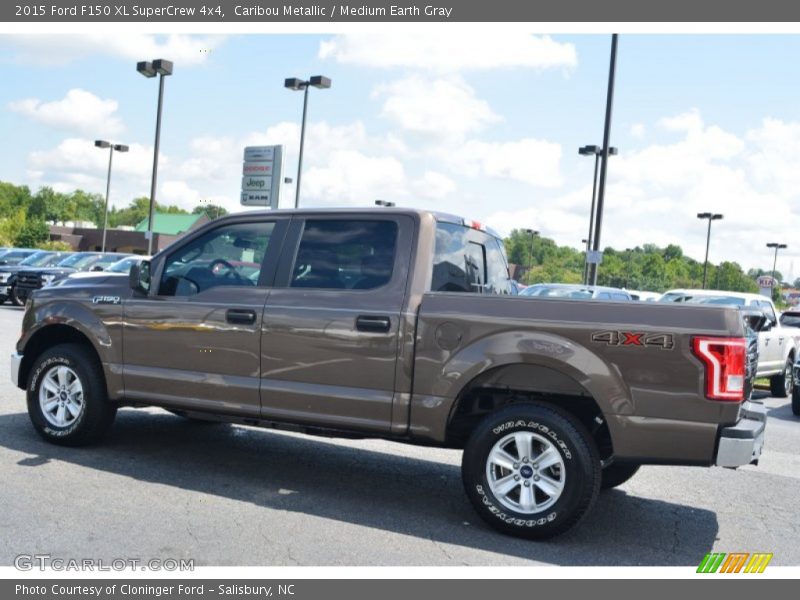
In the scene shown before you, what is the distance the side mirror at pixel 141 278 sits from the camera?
6.34m

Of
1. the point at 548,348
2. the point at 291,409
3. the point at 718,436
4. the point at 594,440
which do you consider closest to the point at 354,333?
the point at 291,409

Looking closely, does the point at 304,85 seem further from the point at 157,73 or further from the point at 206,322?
the point at 206,322

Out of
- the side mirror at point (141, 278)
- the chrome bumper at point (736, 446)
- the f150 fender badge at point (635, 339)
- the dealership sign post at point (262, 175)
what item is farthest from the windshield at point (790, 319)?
the dealership sign post at point (262, 175)

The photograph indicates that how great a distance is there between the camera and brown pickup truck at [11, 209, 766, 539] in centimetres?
482

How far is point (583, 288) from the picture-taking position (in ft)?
58.0

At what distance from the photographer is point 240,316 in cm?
592

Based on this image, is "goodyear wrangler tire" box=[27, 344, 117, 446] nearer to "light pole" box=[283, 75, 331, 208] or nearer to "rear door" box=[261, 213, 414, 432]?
"rear door" box=[261, 213, 414, 432]

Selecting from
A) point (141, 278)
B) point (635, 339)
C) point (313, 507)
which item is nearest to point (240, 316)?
point (141, 278)

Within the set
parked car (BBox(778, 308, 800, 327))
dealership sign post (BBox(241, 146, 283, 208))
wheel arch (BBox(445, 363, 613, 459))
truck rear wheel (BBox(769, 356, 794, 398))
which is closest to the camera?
wheel arch (BBox(445, 363, 613, 459))

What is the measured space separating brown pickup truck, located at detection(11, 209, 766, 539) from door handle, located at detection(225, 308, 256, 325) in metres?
0.03

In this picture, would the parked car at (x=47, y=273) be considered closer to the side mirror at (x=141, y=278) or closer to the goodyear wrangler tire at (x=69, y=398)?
the goodyear wrangler tire at (x=69, y=398)

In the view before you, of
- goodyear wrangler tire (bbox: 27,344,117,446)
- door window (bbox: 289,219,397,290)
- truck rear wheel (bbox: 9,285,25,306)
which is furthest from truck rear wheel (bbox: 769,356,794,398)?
truck rear wheel (bbox: 9,285,25,306)

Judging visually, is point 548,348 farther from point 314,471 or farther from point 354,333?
point 314,471

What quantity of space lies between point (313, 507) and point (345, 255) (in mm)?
1729
